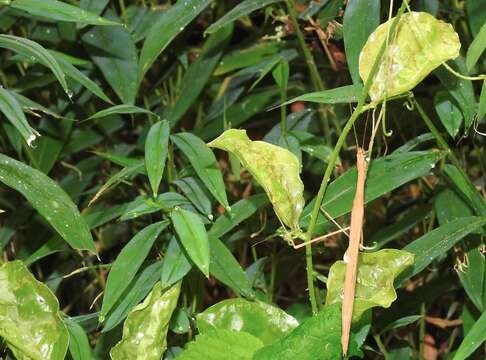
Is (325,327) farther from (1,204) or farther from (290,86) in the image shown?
(1,204)

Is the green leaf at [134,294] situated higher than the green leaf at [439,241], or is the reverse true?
the green leaf at [439,241]

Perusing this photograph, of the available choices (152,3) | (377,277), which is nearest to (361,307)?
(377,277)

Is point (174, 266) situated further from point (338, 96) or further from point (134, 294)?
point (338, 96)

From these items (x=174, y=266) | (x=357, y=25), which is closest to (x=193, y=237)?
(x=174, y=266)

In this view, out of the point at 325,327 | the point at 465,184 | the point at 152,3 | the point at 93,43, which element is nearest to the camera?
the point at 325,327

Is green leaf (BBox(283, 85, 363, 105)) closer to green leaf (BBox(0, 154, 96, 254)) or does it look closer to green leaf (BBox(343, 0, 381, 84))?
green leaf (BBox(343, 0, 381, 84))

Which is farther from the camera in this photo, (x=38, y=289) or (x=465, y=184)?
(x=465, y=184)

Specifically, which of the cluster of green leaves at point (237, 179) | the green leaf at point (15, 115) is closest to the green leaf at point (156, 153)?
the cluster of green leaves at point (237, 179)

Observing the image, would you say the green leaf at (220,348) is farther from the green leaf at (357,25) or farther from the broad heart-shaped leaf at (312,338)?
the green leaf at (357,25)
